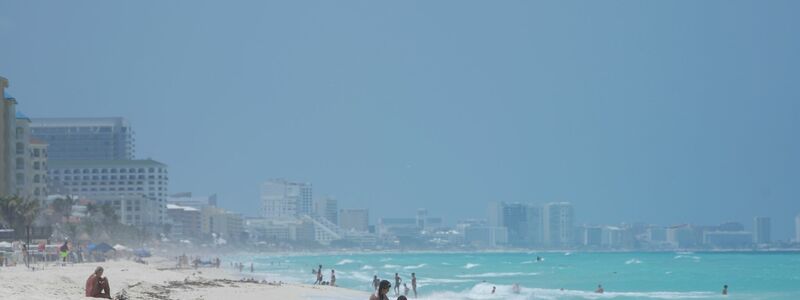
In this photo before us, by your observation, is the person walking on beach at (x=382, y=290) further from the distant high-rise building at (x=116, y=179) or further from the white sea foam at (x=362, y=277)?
the distant high-rise building at (x=116, y=179)

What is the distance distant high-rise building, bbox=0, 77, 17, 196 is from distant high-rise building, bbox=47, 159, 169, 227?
287 ft

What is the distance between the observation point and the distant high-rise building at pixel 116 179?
17900 cm

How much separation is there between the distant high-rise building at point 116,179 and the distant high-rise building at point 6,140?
87.4 metres

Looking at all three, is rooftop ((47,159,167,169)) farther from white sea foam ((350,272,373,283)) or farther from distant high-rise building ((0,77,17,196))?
white sea foam ((350,272,373,283))

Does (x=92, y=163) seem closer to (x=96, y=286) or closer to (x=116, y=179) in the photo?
(x=116, y=179)

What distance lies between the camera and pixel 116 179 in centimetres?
18288

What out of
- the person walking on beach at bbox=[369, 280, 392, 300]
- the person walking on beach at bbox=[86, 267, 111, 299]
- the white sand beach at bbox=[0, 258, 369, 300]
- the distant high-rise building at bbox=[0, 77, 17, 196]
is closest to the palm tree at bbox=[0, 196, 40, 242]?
the distant high-rise building at bbox=[0, 77, 17, 196]

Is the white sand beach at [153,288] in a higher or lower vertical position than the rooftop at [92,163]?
lower

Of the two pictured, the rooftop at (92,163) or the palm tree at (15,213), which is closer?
the palm tree at (15,213)

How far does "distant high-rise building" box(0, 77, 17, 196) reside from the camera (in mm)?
83438

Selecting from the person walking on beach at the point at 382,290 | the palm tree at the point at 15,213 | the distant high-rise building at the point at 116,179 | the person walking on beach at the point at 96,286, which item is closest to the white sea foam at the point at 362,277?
the palm tree at the point at 15,213

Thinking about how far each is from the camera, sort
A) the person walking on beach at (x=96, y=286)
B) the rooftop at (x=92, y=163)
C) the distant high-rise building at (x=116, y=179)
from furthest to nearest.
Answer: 1. the rooftop at (x=92, y=163)
2. the distant high-rise building at (x=116, y=179)
3. the person walking on beach at (x=96, y=286)

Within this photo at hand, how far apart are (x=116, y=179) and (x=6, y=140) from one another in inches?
3905

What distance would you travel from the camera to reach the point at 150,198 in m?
→ 182
